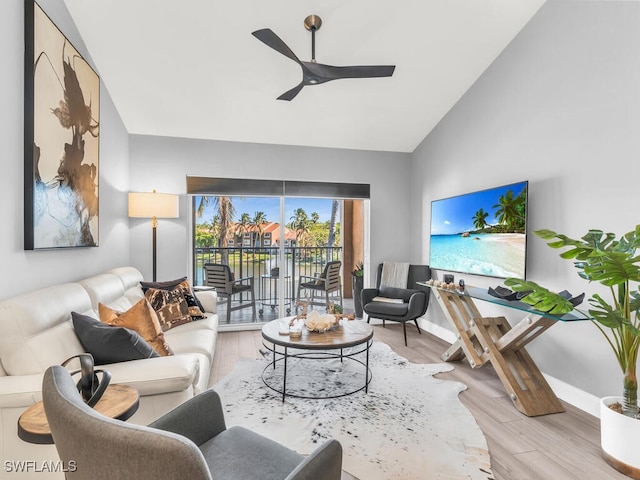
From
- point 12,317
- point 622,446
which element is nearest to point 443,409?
point 622,446

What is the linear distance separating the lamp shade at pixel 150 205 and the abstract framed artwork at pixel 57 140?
2.73 ft

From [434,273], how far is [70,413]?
4340 millimetres

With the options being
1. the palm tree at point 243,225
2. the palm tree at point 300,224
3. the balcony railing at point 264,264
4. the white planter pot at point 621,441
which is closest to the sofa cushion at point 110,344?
the white planter pot at point 621,441

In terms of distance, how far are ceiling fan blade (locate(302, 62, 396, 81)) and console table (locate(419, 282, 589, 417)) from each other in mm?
1938

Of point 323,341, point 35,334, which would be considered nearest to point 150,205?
point 35,334

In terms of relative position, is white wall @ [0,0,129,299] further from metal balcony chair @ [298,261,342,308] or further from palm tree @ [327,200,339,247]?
palm tree @ [327,200,339,247]

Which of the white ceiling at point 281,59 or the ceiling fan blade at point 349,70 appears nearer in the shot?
the ceiling fan blade at point 349,70

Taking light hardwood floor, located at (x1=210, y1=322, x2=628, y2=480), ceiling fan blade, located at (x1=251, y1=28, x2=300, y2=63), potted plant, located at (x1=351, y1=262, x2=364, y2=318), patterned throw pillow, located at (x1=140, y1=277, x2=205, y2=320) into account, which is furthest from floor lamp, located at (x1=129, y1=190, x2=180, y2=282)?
potted plant, located at (x1=351, y1=262, x2=364, y2=318)

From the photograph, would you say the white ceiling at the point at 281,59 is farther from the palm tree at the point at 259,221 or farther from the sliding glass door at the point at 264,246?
the palm tree at the point at 259,221

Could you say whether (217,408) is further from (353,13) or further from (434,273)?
(434,273)

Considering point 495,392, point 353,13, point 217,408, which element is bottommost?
point 495,392

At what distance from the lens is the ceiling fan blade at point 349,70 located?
252cm

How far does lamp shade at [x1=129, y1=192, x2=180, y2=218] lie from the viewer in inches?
156

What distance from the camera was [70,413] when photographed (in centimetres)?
74
